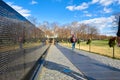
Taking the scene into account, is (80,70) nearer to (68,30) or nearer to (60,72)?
(60,72)

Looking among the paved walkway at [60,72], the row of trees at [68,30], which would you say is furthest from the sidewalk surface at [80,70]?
the row of trees at [68,30]

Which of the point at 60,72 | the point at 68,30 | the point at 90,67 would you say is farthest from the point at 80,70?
the point at 68,30

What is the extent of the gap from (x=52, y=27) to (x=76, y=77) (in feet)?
309

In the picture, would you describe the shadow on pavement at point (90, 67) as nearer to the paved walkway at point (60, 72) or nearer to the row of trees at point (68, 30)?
the paved walkway at point (60, 72)

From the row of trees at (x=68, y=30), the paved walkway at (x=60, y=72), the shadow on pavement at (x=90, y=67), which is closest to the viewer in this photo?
the paved walkway at (x=60, y=72)

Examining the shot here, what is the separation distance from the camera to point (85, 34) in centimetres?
11325

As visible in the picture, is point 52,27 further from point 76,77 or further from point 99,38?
point 76,77

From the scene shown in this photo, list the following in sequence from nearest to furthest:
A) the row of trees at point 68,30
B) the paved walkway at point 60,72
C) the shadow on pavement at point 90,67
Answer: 1. the paved walkway at point 60,72
2. the shadow on pavement at point 90,67
3. the row of trees at point 68,30

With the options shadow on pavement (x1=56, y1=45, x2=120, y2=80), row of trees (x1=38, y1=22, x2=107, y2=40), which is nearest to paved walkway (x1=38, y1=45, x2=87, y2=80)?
shadow on pavement (x1=56, y1=45, x2=120, y2=80)

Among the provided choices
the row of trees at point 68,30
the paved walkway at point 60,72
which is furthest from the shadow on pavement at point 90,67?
the row of trees at point 68,30

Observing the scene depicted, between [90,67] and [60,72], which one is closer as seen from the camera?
[60,72]

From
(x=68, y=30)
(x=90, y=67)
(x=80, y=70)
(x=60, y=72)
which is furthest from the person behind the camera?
(x=68, y=30)

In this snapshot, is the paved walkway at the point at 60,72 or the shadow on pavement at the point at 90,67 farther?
the shadow on pavement at the point at 90,67

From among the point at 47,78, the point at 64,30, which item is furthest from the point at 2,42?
the point at 64,30
